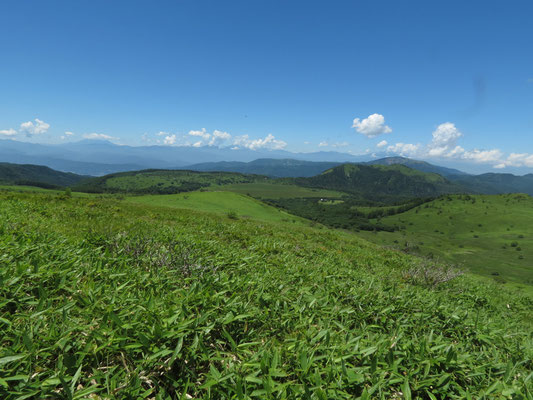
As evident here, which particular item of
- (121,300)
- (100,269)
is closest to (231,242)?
(100,269)

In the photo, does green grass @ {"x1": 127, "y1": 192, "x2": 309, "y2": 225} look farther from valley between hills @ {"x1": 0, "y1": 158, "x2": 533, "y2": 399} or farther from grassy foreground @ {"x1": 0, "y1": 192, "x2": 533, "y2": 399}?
grassy foreground @ {"x1": 0, "y1": 192, "x2": 533, "y2": 399}

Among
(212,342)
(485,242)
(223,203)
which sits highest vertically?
(212,342)

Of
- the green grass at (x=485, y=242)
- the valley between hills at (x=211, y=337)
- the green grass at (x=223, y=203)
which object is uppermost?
the valley between hills at (x=211, y=337)

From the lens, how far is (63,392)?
2148 millimetres

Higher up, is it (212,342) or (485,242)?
(212,342)

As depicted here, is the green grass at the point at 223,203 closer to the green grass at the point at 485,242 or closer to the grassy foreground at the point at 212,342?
the grassy foreground at the point at 212,342

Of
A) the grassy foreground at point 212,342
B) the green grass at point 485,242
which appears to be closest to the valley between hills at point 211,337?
the grassy foreground at point 212,342

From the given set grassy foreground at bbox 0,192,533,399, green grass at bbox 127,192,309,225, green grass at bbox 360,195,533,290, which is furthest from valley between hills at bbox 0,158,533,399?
green grass at bbox 360,195,533,290

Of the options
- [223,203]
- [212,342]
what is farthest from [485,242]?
[212,342]

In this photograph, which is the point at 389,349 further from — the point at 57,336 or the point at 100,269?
the point at 100,269

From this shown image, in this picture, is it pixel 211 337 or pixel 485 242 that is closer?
pixel 211 337

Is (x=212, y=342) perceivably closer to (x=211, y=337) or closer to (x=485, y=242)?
(x=211, y=337)

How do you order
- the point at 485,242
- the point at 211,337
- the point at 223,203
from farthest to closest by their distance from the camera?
the point at 485,242 → the point at 223,203 → the point at 211,337

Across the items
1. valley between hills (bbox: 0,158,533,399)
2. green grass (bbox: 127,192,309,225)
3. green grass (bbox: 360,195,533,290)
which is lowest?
green grass (bbox: 360,195,533,290)
